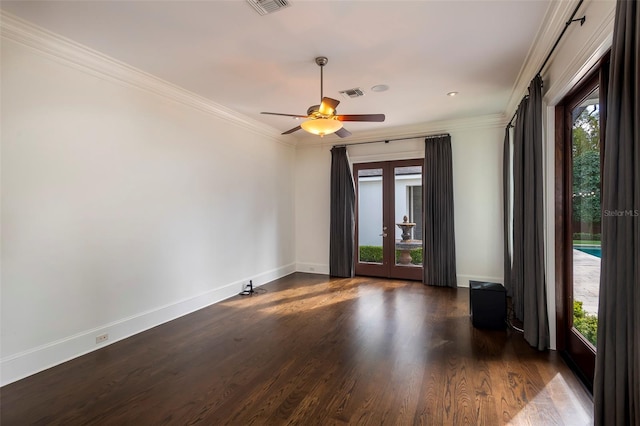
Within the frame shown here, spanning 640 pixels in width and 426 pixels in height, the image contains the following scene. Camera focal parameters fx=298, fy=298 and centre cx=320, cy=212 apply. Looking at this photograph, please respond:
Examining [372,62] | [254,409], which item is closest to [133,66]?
[372,62]

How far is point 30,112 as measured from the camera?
2.67m

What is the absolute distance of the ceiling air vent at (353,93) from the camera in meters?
4.01

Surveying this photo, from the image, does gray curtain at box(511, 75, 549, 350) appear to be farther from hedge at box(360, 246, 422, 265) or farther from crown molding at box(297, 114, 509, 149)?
hedge at box(360, 246, 422, 265)

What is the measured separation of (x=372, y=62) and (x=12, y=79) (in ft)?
→ 11.0

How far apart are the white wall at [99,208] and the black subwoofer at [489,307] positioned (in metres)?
3.64

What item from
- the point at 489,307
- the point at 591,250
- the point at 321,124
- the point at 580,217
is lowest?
the point at 489,307

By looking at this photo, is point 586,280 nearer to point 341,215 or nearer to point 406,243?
point 406,243

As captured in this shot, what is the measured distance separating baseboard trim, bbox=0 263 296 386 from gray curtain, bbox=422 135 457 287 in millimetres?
3667

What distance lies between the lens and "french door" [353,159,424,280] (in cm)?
588

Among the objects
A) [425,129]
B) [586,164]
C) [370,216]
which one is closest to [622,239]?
[586,164]

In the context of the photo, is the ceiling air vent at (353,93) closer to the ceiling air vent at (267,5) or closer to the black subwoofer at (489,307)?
the ceiling air vent at (267,5)

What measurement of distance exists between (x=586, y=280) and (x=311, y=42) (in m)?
3.30

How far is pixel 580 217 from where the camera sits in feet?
8.74

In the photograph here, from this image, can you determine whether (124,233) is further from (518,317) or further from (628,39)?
(518,317)
